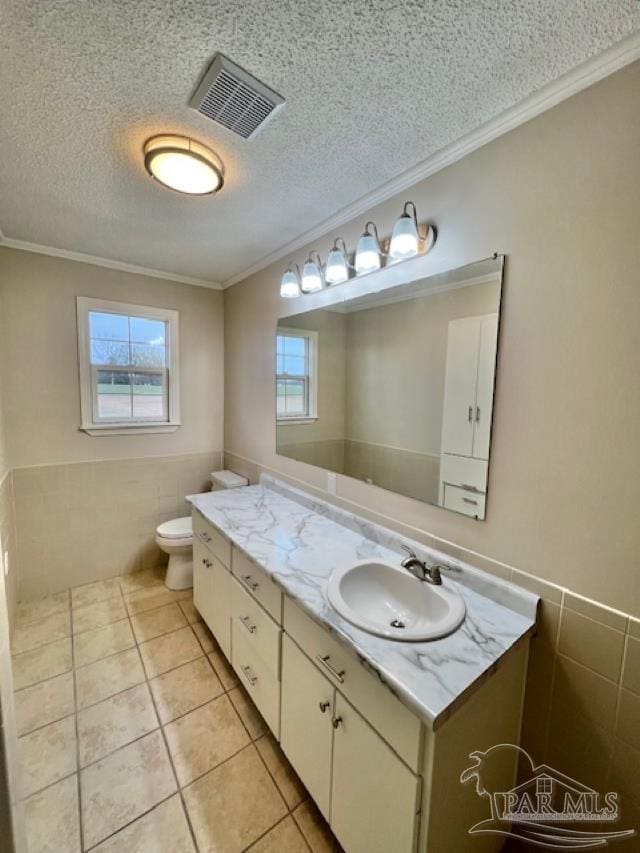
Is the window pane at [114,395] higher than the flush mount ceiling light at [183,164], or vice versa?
the flush mount ceiling light at [183,164]

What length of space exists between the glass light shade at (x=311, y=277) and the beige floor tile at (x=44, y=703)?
2.43 metres

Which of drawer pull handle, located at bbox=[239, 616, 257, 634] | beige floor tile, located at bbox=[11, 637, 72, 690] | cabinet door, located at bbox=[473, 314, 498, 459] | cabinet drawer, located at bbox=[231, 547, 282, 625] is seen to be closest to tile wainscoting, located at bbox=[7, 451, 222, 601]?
beige floor tile, located at bbox=[11, 637, 72, 690]

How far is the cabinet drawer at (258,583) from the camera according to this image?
1.31 metres

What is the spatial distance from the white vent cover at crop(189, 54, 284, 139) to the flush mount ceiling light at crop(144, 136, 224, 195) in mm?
193

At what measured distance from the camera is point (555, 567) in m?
1.04

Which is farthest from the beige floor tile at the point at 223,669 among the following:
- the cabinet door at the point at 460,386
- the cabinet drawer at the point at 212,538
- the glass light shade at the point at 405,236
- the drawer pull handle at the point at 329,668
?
the glass light shade at the point at 405,236

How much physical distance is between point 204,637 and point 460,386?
209 cm

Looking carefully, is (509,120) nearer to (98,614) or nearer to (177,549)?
(177,549)

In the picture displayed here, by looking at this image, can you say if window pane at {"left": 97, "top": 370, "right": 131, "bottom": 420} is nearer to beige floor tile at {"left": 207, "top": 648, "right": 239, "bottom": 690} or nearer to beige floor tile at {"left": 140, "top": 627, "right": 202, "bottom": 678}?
beige floor tile at {"left": 140, "top": 627, "right": 202, "bottom": 678}

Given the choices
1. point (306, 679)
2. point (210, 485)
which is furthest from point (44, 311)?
point (306, 679)

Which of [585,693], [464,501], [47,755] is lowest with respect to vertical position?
[47,755]

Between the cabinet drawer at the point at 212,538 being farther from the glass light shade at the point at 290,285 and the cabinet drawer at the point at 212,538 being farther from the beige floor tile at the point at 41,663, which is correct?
the glass light shade at the point at 290,285

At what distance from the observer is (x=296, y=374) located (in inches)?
86.3

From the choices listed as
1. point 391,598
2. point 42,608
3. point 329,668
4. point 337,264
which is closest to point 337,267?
point 337,264
